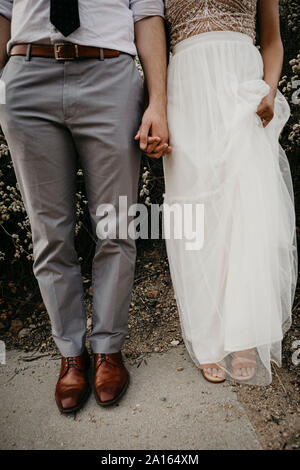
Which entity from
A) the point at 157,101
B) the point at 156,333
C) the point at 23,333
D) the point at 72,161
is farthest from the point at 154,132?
the point at 23,333

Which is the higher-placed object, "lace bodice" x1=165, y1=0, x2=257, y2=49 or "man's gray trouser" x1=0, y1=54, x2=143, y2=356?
"lace bodice" x1=165, y1=0, x2=257, y2=49

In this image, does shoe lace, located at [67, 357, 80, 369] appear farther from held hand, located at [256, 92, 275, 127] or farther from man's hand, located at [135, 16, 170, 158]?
held hand, located at [256, 92, 275, 127]

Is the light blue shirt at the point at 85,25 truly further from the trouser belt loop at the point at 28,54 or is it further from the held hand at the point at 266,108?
the held hand at the point at 266,108

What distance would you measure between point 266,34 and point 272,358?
157 centimetres

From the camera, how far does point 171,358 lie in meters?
1.80

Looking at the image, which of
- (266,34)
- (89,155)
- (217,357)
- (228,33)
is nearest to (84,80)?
(89,155)

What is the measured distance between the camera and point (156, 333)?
79.3 inches

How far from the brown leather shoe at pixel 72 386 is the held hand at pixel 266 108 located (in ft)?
4.72

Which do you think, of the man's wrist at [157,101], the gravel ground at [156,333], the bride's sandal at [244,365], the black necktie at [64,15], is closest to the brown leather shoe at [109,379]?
the gravel ground at [156,333]

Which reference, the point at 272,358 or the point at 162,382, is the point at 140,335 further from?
the point at 272,358

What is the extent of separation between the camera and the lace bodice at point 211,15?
1.47 meters

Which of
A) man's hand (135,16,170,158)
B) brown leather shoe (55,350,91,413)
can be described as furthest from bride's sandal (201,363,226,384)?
man's hand (135,16,170,158)

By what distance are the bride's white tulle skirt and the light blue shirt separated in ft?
0.99

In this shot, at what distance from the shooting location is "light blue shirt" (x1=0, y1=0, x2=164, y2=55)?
1308mm
